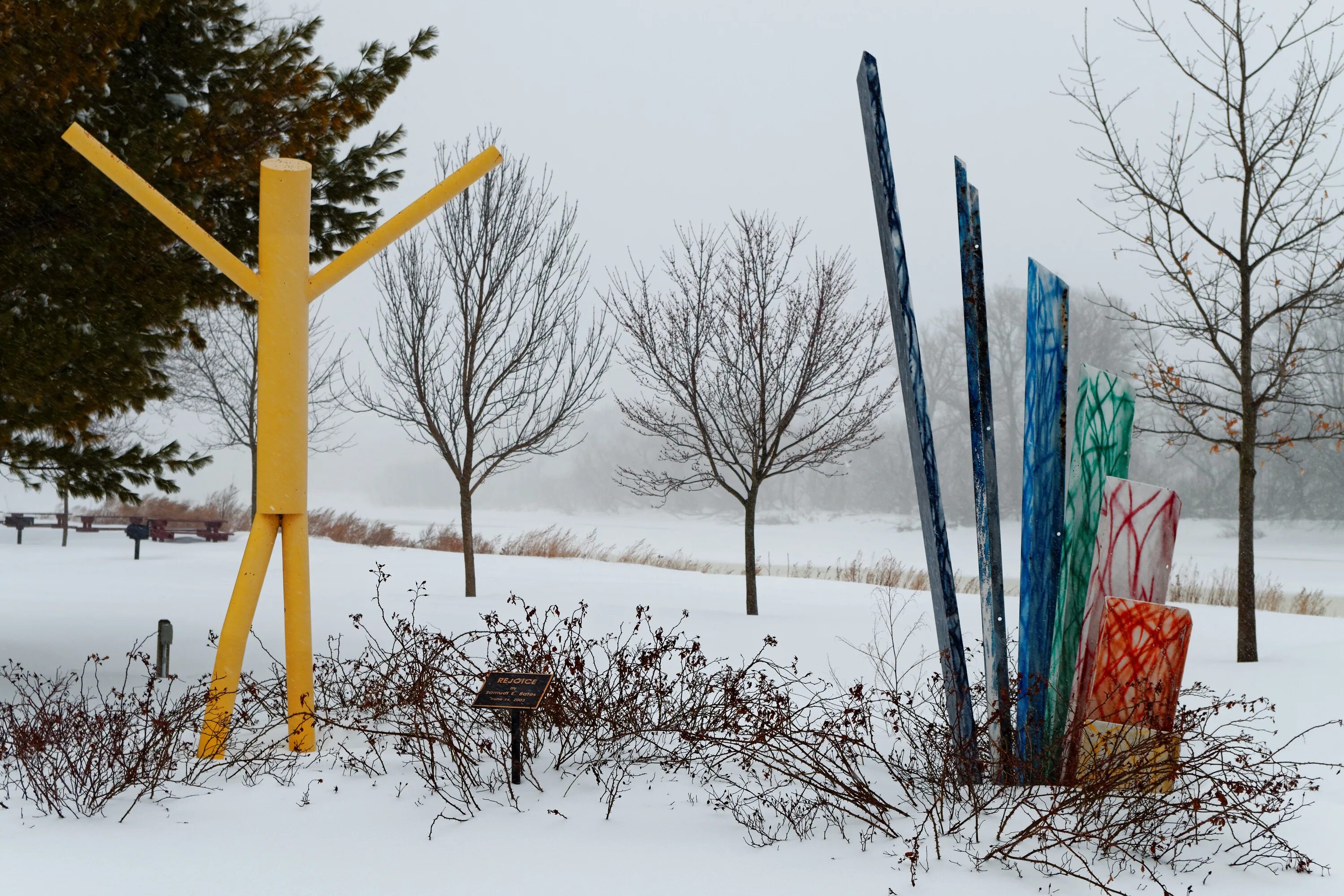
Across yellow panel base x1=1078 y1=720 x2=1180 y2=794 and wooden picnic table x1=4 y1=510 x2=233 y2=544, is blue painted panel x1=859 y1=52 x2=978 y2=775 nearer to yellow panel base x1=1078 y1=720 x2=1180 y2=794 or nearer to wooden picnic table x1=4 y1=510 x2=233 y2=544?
yellow panel base x1=1078 y1=720 x2=1180 y2=794

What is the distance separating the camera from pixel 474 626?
8094 mm

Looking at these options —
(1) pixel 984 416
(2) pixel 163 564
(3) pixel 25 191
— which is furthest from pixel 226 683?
(2) pixel 163 564

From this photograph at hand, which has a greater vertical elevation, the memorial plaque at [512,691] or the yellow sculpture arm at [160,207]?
the yellow sculpture arm at [160,207]

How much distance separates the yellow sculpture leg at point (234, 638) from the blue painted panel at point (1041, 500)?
3.47 meters

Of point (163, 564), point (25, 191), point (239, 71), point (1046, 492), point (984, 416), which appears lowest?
point (163, 564)

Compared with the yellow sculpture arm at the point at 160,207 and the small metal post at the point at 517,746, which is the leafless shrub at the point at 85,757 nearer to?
the small metal post at the point at 517,746

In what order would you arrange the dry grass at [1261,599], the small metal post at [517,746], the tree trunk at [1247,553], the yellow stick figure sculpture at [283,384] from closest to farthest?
the small metal post at [517,746] → the yellow stick figure sculpture at [283,384] → the tree trunk at [1247,553] → the dry grass at [1261,599]

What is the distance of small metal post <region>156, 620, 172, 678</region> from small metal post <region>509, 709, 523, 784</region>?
264 cm

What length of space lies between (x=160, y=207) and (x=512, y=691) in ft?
9.14

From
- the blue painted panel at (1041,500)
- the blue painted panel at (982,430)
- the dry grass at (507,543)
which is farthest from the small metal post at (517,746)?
the dry grass at (507,543)

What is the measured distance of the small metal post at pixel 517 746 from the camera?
387 centimetres

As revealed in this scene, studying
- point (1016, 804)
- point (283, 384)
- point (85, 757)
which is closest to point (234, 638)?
point (85, 757)

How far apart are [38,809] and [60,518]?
68.5ft

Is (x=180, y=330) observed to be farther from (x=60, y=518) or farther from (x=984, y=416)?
(x=60, y=518)
